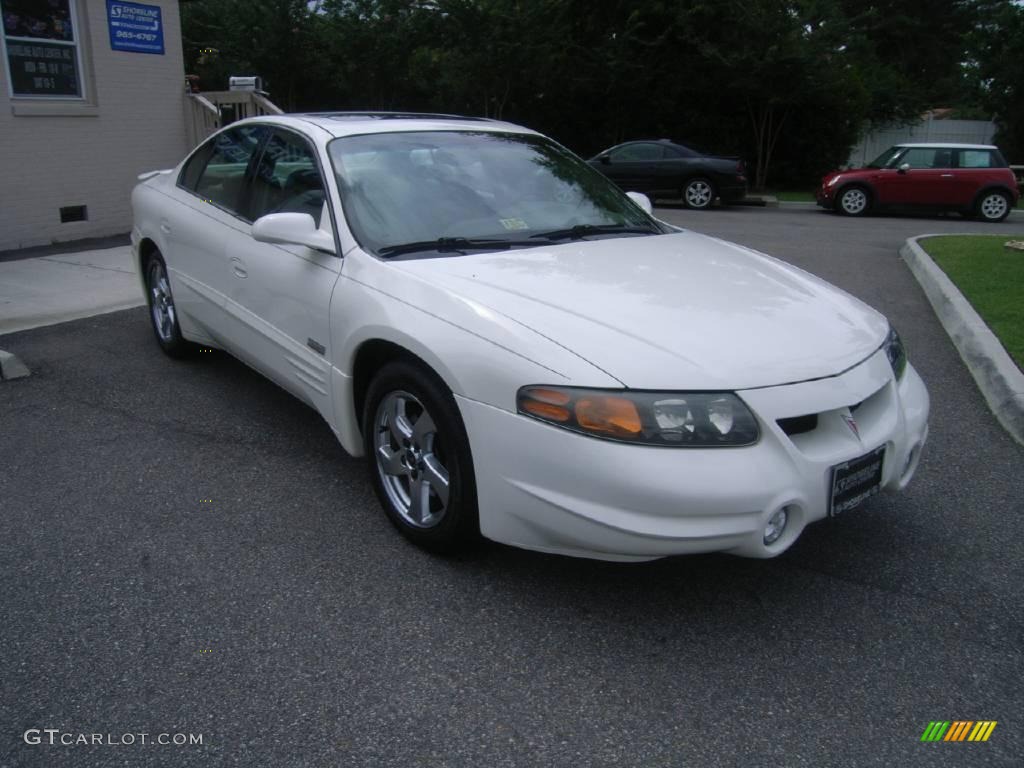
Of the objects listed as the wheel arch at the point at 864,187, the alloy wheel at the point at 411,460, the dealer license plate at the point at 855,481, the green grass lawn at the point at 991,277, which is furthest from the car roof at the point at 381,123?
the wheel arch at the point at 864,187

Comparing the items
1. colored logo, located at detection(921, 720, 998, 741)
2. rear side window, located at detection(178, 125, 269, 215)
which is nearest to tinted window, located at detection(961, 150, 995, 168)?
rear side window, located at detection(178, 125, 269, 215)

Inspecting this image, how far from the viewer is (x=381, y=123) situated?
4.30 metres

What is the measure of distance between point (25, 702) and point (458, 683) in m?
1.22

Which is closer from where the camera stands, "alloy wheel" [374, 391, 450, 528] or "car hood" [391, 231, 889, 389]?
"car hood" [391, 231, 889, 389]

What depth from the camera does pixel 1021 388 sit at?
4.89 m

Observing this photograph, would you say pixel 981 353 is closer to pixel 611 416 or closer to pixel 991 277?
pixel 991 277

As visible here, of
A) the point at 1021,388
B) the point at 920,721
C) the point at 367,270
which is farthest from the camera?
the point at 1021,388

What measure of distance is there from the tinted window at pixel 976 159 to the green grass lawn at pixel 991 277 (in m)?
5.66

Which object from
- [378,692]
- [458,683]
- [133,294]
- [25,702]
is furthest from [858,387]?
[133,294]

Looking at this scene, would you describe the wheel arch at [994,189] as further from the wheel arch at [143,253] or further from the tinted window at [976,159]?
the wheel arch at [143,253]

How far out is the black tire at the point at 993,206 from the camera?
54.9 feet

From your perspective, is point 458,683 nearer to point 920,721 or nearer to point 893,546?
point 920,721

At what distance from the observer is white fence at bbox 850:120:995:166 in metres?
25.9

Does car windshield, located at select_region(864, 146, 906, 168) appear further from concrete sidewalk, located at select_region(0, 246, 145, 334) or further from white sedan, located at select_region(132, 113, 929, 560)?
white sedan, located at select_region(132, 113, 929, 560)
